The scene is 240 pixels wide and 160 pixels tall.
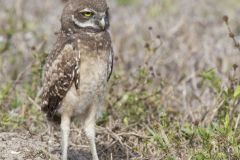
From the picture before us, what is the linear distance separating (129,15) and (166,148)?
21.1ft

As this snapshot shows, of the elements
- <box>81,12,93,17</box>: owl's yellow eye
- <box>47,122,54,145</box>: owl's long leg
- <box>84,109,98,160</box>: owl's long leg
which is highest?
<box>81,12,93,17</box>: owl's yellow eye

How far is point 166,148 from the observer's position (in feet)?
19.9

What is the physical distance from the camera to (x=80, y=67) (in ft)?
20.0

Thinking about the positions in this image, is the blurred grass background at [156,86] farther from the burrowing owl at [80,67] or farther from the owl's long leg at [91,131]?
the burrowing owl at [80,67]

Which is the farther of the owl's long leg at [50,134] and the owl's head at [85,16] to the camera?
the owl's long leg at [50,134]

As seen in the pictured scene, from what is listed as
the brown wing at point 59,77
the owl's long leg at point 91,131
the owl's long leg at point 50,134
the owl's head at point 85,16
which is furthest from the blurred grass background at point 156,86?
the owl's head at point 85,16

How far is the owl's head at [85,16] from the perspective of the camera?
6266mm

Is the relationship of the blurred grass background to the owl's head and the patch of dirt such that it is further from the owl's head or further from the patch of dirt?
the owl's head

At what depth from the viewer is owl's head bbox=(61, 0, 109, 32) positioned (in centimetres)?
627

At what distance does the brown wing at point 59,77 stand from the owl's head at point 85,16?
0.21 meters

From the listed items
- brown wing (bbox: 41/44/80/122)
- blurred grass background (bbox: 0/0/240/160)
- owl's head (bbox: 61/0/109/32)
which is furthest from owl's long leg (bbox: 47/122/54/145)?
owl's head (bbox: 61/0/109/32)

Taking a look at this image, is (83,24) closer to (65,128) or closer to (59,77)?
(59,77)

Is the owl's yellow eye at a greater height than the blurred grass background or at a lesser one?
greater

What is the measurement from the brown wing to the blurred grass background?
763 millimetres
